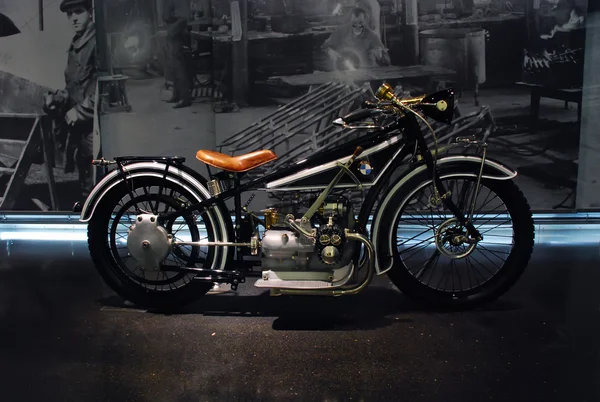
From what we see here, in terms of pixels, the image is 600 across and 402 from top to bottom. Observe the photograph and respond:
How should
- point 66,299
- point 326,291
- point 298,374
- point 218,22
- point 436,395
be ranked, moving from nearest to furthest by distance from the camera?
point 436,395, point 298,374, point 326,291, point 66,299, point 218,22

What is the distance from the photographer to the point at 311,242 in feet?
8.79

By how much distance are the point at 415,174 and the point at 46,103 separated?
3.50 meters

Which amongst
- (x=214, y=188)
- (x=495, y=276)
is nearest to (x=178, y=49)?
(x=214, y=188)

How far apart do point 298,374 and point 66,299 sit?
1750mm

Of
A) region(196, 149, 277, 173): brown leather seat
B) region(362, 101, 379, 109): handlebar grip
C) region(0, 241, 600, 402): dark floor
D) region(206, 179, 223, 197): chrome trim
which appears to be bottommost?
region(0, 241, 600, 402): dark floor

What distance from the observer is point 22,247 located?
420cm

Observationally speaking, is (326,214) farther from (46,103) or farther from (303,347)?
(46,103)

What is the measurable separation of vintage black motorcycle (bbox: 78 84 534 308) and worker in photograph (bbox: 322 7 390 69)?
50.8 inches

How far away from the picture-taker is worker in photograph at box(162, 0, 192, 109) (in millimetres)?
4094

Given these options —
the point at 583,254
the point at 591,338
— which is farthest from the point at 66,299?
the point at 583,254

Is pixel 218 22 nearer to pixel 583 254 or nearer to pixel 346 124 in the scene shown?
pixel 346 124

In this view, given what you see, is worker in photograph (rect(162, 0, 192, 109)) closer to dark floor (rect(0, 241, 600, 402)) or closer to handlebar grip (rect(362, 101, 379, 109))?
dark floor (rect(0, 241, 600, 402))

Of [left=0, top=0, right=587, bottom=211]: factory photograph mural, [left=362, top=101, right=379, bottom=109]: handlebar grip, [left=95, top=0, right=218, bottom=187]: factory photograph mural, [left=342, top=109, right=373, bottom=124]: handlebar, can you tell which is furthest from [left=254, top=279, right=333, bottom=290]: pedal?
[left=95, top=0, right=218, bottom=187]: factory photograph mural

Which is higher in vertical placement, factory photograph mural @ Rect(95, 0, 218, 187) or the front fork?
factory photograph mural @ Rect(95, 0, 218, 187)
